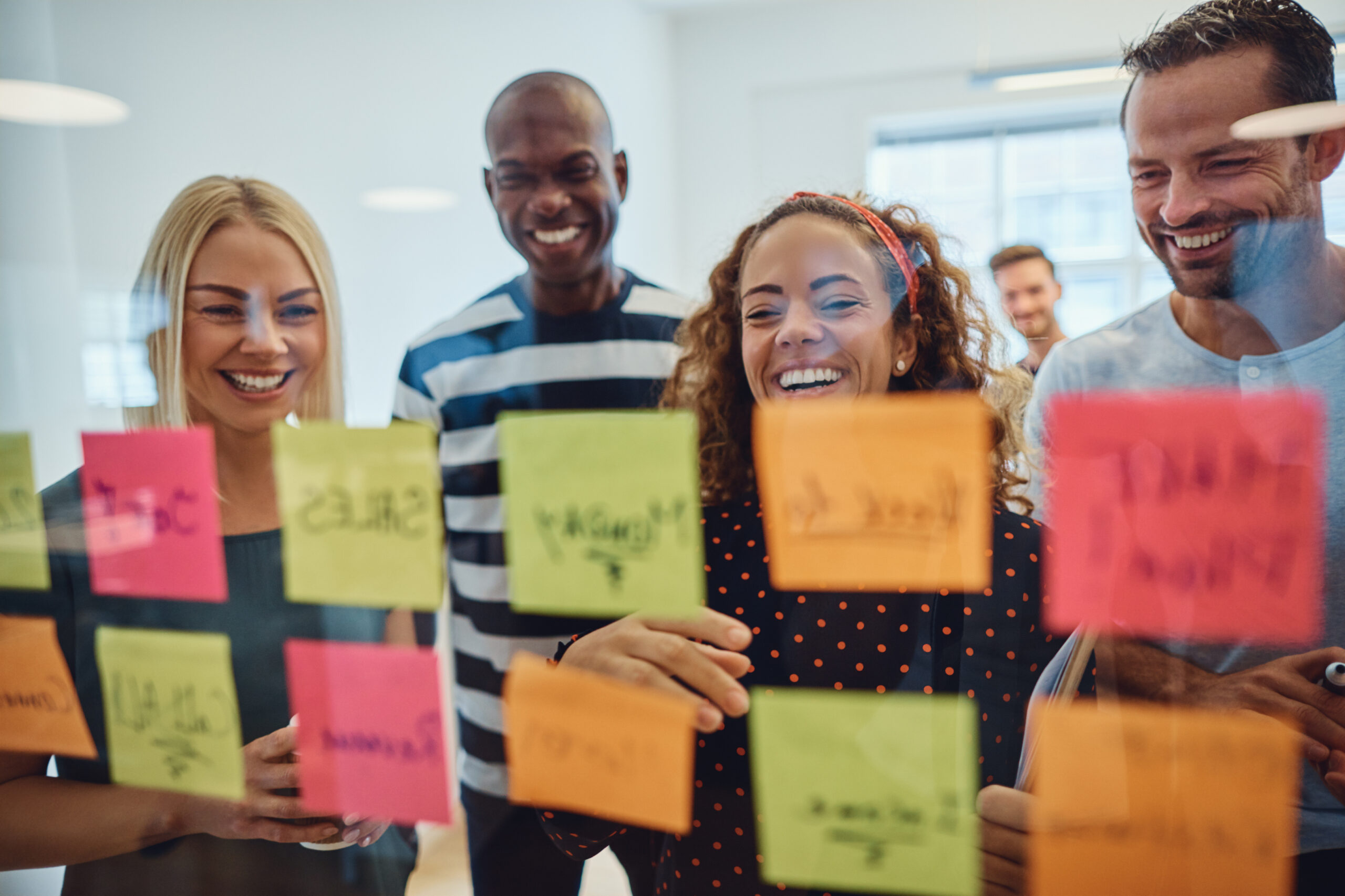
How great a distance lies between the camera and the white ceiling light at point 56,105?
0.64 m

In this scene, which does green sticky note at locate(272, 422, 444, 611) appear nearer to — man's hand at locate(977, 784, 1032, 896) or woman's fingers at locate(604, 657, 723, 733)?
woman's fingers at locate(604, 657, 723, 733)

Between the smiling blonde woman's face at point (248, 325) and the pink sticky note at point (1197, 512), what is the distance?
0.53 metres

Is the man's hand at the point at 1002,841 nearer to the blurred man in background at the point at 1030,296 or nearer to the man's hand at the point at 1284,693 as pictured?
the man's hand at the point at 1284,693

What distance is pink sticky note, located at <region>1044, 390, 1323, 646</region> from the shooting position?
1.28ft

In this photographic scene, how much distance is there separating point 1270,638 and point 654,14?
528 millimetres

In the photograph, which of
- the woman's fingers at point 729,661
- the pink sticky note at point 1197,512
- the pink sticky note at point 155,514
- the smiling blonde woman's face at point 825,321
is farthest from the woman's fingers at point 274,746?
the pink sticky note at point 1197,512

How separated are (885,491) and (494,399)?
0.29m

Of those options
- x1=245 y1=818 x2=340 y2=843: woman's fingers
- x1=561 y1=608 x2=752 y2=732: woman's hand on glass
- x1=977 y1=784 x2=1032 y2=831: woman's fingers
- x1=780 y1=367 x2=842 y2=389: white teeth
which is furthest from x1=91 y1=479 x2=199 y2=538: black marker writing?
x1=977 y1=784 x2=1032 y2=831: woman's fingers

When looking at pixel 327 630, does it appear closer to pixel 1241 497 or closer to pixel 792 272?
pixel 792 272

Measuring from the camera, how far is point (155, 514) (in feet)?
2.01

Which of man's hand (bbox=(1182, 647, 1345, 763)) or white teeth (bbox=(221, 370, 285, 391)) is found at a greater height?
white teeth (bbox=(221, 370, 285, 391))

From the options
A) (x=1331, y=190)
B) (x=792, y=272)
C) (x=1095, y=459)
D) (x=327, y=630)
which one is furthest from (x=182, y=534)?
(x=1331, y=190)

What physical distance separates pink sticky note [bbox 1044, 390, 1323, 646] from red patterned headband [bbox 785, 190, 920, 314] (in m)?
0.12

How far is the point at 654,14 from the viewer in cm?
54
